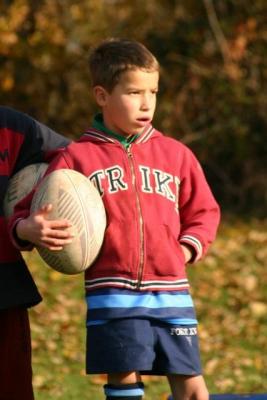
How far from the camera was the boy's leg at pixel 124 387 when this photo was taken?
16.4ft

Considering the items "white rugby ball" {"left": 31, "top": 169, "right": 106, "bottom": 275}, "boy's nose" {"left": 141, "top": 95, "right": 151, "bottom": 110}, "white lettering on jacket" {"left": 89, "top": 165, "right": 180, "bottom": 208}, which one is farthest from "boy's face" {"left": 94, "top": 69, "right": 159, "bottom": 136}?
"white rugby ball" {"left": 31, "top": 169, "right": 106, "bottom": 275}

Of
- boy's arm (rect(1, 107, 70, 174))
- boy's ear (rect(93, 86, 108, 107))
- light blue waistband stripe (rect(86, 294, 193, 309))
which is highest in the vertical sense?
boy's ear (rect(93, 86, 108, 107))

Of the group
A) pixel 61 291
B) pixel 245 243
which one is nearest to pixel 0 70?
pixel 245 243

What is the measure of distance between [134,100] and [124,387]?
3.82ft

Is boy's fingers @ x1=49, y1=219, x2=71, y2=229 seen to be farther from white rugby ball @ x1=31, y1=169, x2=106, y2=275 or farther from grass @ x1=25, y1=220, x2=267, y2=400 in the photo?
grass @ x1=25, y1=220, x2=267, y2=400

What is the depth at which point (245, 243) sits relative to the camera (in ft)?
46.0

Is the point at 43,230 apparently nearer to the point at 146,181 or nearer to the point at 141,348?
the point at 146,181

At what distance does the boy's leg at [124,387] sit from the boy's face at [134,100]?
1.00 m

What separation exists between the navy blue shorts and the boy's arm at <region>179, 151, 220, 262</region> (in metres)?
0.36

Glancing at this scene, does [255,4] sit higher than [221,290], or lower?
higher

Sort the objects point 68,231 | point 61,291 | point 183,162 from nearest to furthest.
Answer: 1. point 68,231
2. point 183,162
3. point 61,291

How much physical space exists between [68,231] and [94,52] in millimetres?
824

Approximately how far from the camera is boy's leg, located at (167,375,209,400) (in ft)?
16.6

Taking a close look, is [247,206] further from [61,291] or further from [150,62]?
[150,62]
